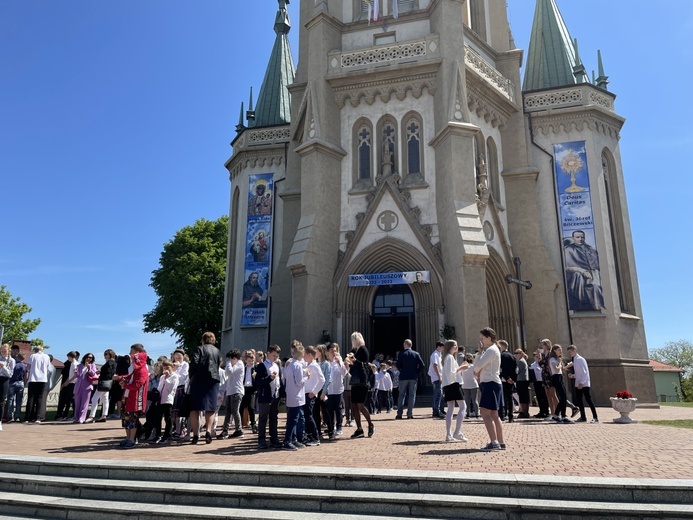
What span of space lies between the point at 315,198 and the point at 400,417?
1081cm

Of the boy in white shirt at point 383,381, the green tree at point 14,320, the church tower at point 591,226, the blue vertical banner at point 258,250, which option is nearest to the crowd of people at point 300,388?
the boy in white shirt at point 383,381

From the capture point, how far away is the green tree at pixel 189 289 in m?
36.5

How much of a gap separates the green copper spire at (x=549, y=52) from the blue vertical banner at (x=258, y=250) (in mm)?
16689

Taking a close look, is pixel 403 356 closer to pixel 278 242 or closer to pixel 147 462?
pixel 147 462

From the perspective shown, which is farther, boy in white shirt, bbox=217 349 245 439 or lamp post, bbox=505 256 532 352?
lamp post, bbox=505 256 532 352

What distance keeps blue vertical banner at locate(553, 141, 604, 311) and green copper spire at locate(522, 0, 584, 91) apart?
15.3 feet

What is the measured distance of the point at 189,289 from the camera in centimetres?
3688

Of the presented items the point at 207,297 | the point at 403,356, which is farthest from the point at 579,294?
the point at 207,297

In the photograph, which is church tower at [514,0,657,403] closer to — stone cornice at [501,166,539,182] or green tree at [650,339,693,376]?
stone cornice at [501,166,539,182]

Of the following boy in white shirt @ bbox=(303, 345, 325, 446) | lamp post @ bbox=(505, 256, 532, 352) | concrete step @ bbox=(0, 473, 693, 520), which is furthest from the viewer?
lamp post @ bbox=(505, 256, 532, 352)

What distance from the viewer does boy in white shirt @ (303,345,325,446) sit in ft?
30.7

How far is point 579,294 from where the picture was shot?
81.6 ft

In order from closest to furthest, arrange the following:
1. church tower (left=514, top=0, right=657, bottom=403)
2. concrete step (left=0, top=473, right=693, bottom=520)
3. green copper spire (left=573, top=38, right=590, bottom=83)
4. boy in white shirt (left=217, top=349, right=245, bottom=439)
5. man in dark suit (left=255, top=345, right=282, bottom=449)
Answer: concrete step (left=0, top=473, right=693, bottom=520) < man in dark suit (left=255, top=345, right=282, bottom=449) < boy in white shirt (left=217, top=349, right=245, bottom=439) < church tower (left=514, top=0, right=657, bottom=403) < green copper spire (left=573, top=38, right=590, bottom=83)

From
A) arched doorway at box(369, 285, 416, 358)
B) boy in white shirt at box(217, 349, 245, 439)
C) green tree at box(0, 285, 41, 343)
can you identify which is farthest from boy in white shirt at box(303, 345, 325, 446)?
green tree at box(0, 285, 41, 343)
